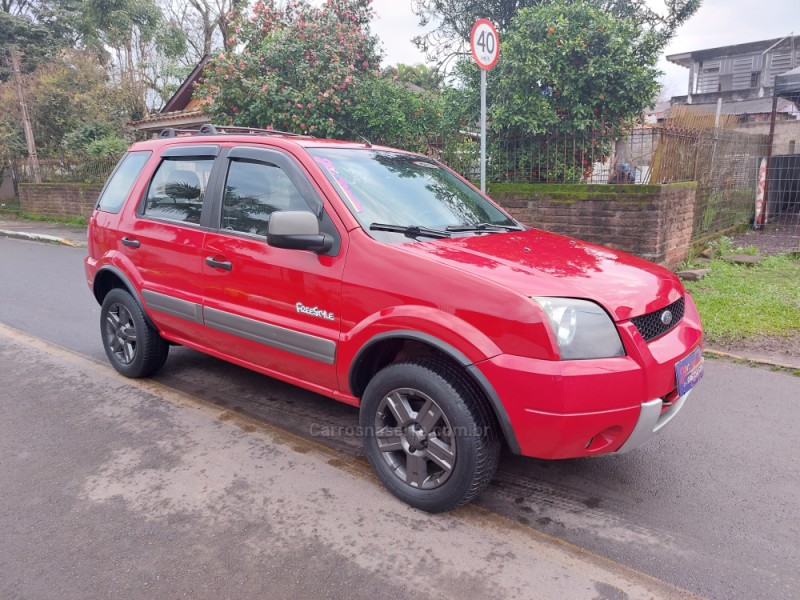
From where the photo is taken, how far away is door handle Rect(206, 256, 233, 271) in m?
3.57

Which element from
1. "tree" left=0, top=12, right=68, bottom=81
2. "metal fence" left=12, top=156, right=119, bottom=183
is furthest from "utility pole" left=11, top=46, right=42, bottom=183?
"tree" left=0, top=12, right=68, bottom=81

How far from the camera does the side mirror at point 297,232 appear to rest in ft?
9.60

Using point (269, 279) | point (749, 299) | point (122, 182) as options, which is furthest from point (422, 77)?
point (269, 279)

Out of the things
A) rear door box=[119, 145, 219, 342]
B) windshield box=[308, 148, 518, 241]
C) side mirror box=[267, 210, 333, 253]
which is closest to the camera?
side mirror box=[267, 210, 333, 253]

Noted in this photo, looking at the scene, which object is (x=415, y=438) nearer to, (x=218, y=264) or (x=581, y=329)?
(x=581, y=329)

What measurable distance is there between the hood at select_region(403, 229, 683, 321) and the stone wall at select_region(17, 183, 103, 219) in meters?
16.1

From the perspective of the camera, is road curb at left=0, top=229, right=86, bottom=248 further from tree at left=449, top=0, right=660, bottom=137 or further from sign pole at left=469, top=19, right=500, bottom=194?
sign pole at left=469, top=19, right=500, bottom=194

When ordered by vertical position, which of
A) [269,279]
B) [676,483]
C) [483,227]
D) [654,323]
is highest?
[483,227]

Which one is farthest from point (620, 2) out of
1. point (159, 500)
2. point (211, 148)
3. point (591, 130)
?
point (159, 500)

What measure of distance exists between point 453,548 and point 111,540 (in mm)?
1560

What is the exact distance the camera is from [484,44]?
6070 mm

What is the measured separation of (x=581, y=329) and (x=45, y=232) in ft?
54.6

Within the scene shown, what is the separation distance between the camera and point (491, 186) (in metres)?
8.17

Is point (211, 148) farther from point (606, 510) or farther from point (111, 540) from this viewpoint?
point (606, 510)
